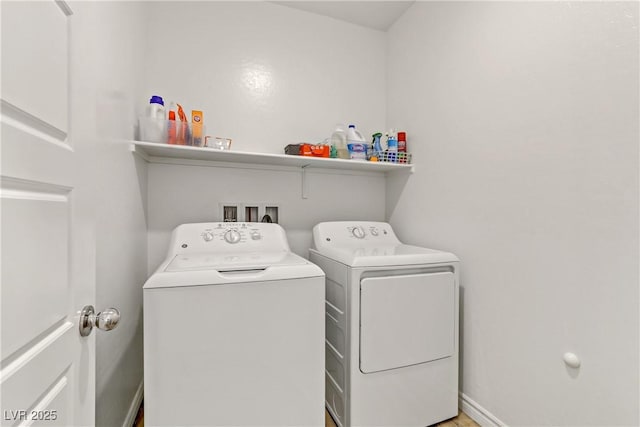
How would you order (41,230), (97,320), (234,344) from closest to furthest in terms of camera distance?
1. (41,230)
2. (97,320)
3. (234,344)

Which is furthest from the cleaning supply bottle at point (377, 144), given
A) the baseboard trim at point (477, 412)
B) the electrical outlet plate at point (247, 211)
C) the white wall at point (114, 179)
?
the baseboard trim at point (477, 412)

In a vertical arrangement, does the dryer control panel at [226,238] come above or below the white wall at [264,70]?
below

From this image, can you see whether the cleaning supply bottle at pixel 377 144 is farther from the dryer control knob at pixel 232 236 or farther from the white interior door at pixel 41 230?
the white interior door at pixel 41 230

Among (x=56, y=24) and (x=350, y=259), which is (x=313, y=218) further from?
(x=56, y=24)

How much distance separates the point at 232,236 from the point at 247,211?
14.8 inches

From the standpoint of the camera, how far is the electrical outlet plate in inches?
78.2

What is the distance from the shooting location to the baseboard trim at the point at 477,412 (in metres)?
1.48

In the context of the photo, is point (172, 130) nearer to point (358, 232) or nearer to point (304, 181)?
point (304, 181)

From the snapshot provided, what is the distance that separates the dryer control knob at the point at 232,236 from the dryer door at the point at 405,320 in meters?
0.79

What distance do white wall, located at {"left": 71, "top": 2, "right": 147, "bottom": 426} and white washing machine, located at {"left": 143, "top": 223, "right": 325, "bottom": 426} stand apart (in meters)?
0.21

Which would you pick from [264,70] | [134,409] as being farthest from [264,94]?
[134,409]

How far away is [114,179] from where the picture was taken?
1.20m

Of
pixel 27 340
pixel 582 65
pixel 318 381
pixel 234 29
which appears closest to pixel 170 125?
pixel 234 29

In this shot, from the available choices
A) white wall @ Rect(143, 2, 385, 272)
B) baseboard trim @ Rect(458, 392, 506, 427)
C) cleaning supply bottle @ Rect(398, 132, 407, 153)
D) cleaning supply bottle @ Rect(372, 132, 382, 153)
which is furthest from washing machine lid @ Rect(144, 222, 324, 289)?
baseboard trim @ Rect(458, 392, 506, 427)
